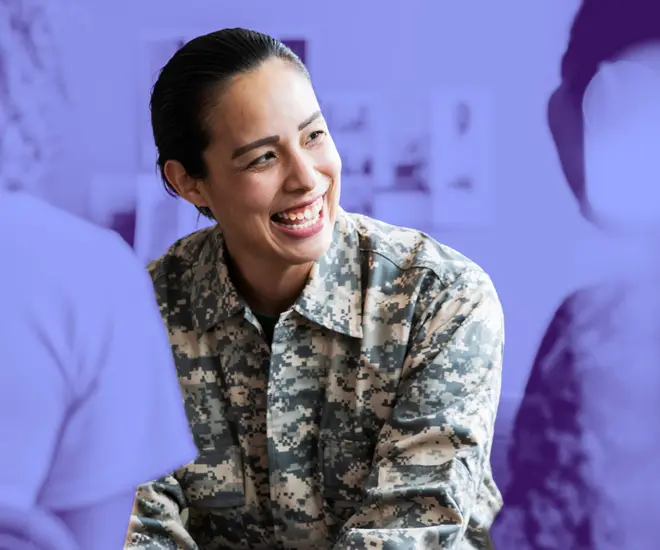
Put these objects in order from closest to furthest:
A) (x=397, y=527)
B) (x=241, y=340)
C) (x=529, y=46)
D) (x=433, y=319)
Result: 1. (x=397, y=527)
2. (x=433, y=319)
3. (x=241, y=340)
4. (x=529, y=46)

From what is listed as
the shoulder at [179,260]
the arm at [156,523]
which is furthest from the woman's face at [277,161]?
the arm at [156,523]

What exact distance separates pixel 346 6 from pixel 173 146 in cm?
74

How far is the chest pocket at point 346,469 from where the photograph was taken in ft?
4.87

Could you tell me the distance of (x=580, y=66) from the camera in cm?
205

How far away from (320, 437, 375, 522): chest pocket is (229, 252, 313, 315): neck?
0.70 ft

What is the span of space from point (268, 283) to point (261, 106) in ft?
0.91

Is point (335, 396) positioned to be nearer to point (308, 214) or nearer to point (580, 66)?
point (308, 214)

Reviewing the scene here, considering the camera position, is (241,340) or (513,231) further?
(513,231)

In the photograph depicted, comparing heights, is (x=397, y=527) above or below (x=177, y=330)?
below

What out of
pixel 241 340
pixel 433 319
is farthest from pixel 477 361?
pixel 241 340

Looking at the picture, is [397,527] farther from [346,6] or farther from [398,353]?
[346,6]

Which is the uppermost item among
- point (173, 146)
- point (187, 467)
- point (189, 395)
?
point (173, 146)

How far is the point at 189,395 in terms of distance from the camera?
1.54 meters
